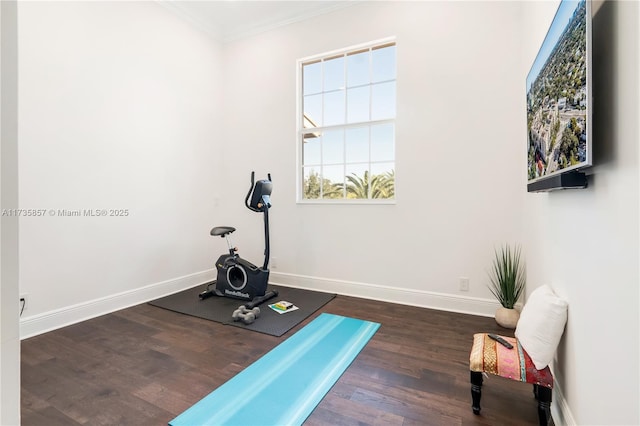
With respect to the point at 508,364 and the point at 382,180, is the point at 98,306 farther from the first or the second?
the point at 508,364

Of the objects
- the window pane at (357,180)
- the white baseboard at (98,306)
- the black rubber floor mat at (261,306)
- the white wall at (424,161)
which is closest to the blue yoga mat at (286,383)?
the black rubber floor mat at (261,306)

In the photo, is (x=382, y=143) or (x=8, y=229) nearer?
(x=8, y=229)

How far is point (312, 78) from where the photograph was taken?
3.99m

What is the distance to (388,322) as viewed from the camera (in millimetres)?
2844

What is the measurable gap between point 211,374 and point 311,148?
9.40 ft

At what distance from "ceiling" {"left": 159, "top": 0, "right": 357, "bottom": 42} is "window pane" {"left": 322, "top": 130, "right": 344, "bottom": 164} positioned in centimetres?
152

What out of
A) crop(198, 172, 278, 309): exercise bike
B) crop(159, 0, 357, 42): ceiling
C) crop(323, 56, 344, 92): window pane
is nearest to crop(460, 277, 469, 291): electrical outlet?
crop(198, 172, 278, 309): exercise bike

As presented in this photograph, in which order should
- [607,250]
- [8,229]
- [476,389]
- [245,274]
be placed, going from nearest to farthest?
[8,229] → [607,250] → [476,389] → [245,274]

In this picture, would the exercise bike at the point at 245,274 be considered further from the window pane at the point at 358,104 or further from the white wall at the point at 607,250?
the white wall at the point at 607,250

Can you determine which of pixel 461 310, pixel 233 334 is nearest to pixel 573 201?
pixel 461 310

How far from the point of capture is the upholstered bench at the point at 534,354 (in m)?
1.48

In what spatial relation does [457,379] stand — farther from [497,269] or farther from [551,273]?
[497,269]

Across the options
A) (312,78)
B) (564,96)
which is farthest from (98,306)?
(564,96)

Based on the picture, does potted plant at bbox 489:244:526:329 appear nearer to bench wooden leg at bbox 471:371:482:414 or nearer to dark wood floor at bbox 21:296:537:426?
dark wood floor at bbox 21:296:537:426
